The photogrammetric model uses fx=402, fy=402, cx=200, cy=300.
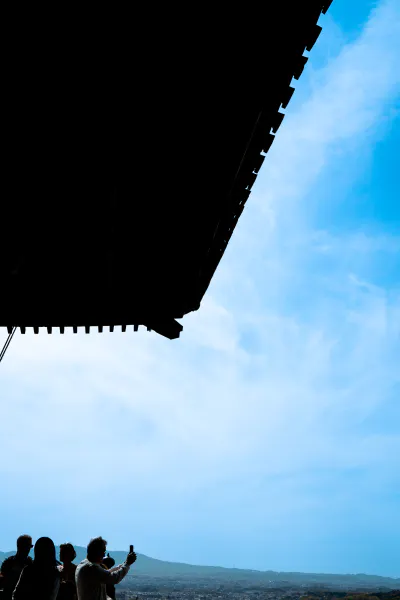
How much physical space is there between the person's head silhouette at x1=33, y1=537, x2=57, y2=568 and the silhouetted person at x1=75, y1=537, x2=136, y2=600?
1.15 ft

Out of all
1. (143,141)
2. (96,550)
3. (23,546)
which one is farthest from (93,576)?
(143,141)

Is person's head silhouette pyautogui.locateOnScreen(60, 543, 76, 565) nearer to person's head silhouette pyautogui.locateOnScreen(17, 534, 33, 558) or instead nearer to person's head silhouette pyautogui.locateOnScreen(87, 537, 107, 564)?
person's head silhouette pyautogui.locateOnScreen(17, 534, 33, 558)

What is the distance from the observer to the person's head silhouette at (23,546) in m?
5.82

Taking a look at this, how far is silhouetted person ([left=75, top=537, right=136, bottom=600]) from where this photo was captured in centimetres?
454

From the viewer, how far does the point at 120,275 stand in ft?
18.7

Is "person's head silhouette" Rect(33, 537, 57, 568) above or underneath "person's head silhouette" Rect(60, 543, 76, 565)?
above

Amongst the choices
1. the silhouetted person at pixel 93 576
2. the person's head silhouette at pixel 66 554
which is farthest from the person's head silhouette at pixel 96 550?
the person's head silhouette at pixel 66 554

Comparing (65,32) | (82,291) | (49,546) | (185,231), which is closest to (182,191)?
(185,231)

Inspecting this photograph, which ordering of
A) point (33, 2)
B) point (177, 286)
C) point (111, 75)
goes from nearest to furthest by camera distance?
point (33, 2) → point (111, 75) → point (177, 286)

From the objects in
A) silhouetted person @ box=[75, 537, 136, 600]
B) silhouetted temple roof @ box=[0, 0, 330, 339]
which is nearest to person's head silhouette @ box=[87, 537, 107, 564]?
silhouetted person @ box=[75, 537, 136, 600]

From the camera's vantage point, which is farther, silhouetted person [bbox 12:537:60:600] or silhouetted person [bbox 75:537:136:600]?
silhouetted person [bbox 75:537:136:600]

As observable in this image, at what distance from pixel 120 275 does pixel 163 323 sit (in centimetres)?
117

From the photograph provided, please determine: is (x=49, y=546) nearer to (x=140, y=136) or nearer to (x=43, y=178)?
(x=43, y=178)

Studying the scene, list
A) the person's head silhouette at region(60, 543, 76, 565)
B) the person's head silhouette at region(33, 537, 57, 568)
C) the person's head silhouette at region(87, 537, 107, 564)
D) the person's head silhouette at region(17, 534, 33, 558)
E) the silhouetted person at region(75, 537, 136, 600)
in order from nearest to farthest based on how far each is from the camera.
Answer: the person's head silhouette at region(33, 537, 57, 568) < the silhouetted person at region(75, 537, 136, 600) < the person's head silhouette at region(87, 537, 107, 564) < the person's head silhouette at region(17, 534, 33, 558) < the person's head silhouette at region(60, 543, 76, 565)
